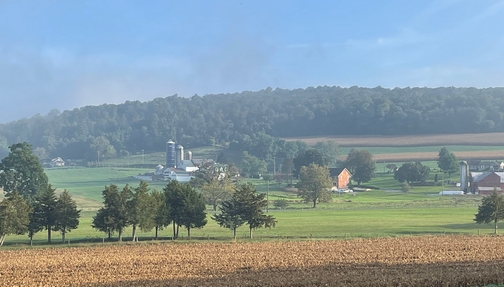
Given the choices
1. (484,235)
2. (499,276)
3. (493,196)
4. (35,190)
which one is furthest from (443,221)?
(35,190)

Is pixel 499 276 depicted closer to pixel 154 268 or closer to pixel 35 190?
pixel 154 268

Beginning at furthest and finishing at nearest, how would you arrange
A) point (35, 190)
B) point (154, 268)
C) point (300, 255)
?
point (35, 190), point (300, 255), point (154, 268)

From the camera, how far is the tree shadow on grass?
3338 centimetres

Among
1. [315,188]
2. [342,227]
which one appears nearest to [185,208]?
[342,227]

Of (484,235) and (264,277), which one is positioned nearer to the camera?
(264,277)

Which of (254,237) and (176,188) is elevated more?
(176,188)

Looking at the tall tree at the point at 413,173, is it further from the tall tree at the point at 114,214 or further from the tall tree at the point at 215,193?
the tall tree at the point at 114,214

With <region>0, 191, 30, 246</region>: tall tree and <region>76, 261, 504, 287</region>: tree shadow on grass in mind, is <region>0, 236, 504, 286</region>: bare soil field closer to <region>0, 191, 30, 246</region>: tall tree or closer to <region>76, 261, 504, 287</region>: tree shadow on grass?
<region>76, 261, 504, 287</region>: tree shadow on grass

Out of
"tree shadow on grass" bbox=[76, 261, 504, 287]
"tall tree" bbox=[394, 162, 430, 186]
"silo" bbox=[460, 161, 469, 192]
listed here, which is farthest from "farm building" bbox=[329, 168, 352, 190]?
"tree shadow on grass" bbox=[76, 261, 504, 287]

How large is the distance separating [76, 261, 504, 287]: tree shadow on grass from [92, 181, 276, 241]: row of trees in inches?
1077

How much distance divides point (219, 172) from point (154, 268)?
100518 mm

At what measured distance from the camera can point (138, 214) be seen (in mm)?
66250

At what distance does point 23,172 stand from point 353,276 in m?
72.3

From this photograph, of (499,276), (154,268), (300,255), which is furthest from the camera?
(300,255)
